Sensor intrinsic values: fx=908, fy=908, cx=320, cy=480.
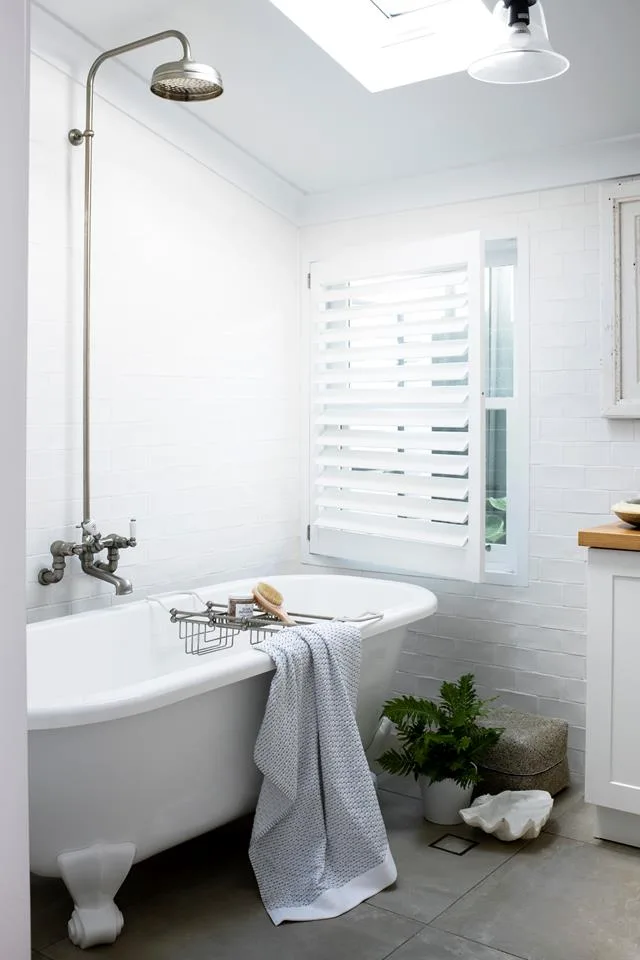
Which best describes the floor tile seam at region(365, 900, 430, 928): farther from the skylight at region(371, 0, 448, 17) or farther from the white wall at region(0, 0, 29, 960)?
the skylight at region(371, 0, 448, 17)

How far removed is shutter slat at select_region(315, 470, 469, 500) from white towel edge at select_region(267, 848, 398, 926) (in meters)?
1.38

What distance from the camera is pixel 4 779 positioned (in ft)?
3.13

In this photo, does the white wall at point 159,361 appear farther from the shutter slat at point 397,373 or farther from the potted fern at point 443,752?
the potted fern at point 443,752

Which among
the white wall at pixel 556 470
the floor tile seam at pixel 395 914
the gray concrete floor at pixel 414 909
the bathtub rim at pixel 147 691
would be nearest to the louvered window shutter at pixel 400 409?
the white wall at pixel 556 470

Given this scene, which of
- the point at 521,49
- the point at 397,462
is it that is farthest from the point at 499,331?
the point at 521,49

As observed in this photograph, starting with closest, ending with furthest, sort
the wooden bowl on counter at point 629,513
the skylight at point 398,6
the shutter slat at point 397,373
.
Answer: the wooden bowl on counter at point 629,513
the skylight at point 398,6
the shutter slat at point 397,373

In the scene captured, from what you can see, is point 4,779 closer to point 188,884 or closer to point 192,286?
point 188,884

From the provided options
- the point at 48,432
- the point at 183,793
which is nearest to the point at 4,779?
the point at 183,793

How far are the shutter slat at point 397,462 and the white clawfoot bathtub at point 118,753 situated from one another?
732mm

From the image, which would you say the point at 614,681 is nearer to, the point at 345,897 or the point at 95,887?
the point at 345,897

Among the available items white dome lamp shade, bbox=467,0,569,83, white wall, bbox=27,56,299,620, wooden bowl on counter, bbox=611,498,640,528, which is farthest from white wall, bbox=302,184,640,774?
white dome lamp shade, bbox=467,0,569,83

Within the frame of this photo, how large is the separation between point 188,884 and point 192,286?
2158 mm

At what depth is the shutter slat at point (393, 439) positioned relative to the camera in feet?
11.5

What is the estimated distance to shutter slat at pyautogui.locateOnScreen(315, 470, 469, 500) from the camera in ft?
11.5
